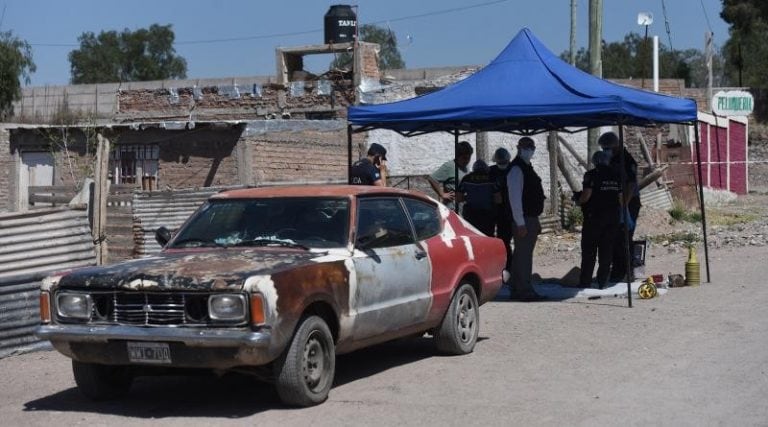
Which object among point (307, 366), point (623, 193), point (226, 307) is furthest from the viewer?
point (623, 193)

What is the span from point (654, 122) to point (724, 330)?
369cm

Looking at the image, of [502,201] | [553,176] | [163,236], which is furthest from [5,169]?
[163,236]

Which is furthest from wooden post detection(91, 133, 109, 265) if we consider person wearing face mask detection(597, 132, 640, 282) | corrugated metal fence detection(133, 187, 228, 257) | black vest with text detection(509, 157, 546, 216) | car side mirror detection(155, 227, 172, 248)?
person wearing face mask detection(597, 132, 640, 282)

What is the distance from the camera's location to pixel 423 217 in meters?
10.0

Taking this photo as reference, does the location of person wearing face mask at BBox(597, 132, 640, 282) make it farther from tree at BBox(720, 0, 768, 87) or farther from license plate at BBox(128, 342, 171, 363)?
tree at BBox(720, 0, 768, 87)

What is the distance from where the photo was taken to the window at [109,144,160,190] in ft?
83.3

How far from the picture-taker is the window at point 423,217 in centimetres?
982

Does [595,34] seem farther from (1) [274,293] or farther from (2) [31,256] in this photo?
(1) [274,293]

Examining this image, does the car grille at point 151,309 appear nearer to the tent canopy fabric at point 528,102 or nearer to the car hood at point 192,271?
the car hood at point 192,271

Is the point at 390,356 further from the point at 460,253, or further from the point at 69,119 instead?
the point at 69,119

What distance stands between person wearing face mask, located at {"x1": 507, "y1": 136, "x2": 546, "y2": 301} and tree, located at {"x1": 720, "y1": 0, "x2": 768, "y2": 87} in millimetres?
48047

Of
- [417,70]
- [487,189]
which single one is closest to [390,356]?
[487,189]

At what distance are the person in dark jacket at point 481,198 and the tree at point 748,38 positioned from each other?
47.6 meters

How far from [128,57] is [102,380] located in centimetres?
7278
